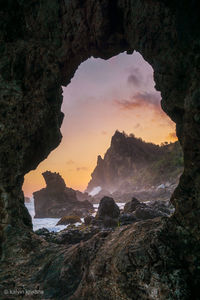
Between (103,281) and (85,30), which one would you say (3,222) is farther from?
(85,30)

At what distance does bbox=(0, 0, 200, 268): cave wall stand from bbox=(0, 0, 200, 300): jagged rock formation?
5 cm

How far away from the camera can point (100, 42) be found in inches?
443

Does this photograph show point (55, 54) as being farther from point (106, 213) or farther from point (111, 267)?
point (106, 213)

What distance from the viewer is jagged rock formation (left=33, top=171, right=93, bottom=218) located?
55.1m

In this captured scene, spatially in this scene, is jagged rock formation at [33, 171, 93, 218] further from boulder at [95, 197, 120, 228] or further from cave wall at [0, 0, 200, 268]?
cave wall at [0, 0, 200, 268]

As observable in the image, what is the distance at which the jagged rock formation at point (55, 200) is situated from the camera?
181 feet

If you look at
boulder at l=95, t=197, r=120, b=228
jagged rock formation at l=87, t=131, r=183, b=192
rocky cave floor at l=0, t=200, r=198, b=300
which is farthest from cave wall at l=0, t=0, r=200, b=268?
jagged rock formation at l=87, t=131, r=183, b=192

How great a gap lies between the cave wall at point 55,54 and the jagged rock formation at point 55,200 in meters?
46.1

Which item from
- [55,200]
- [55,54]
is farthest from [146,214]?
[55,200]

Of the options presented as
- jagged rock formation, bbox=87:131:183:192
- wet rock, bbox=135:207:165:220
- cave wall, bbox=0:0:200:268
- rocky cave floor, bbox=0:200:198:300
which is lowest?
rocky cave floor, bbox=0:200:198:300

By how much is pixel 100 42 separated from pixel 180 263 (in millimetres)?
11224

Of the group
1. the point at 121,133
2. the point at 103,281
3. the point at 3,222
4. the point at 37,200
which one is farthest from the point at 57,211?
the point at 121,133

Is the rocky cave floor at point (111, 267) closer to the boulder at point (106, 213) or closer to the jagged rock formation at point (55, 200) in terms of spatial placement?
the boulder at point (106, 213)

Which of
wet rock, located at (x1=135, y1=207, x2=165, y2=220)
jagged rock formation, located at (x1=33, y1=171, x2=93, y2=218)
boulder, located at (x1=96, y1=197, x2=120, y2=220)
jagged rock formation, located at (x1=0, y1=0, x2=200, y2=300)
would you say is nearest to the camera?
jagged rock formation, located at (x1=0, y1=0, x2=200, y2=300)
